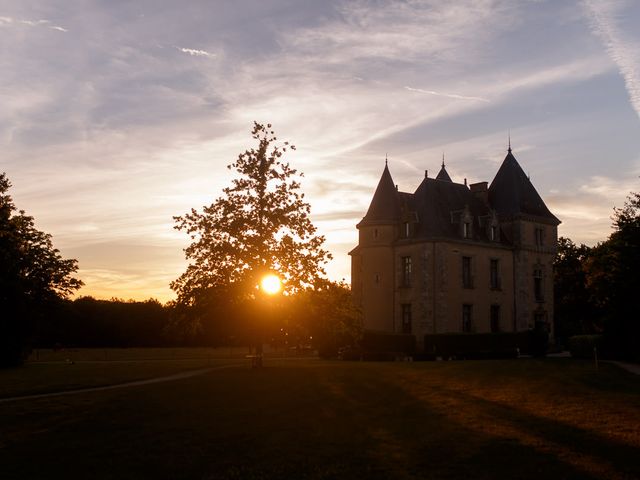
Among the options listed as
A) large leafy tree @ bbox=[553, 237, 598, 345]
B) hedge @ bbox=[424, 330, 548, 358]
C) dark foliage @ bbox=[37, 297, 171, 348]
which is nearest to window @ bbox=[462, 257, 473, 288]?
hedge @ bbox=[424, 330, 548, 358]

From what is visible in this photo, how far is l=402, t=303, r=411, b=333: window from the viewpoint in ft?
175

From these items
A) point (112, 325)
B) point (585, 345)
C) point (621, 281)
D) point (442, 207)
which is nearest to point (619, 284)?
point (621, 281)

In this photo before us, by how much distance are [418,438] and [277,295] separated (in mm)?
14471

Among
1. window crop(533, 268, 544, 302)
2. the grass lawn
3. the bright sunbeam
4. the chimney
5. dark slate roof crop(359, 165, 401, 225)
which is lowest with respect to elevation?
the grass lawn

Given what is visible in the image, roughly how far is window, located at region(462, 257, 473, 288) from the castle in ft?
0.25

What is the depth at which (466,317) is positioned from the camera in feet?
178

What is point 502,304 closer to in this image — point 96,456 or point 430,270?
point 430,270

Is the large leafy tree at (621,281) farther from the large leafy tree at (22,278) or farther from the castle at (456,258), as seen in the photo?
the large leafy tree at (22,278)

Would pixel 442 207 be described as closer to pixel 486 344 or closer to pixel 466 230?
pixel 466 230

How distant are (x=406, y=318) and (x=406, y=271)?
3570 mm

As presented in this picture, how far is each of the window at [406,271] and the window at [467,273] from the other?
4332 millimetres

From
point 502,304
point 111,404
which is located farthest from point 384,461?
point 502,304

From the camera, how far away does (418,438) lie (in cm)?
1764

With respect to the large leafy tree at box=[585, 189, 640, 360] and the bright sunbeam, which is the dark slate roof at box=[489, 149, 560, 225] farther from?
the bright sunbeam
